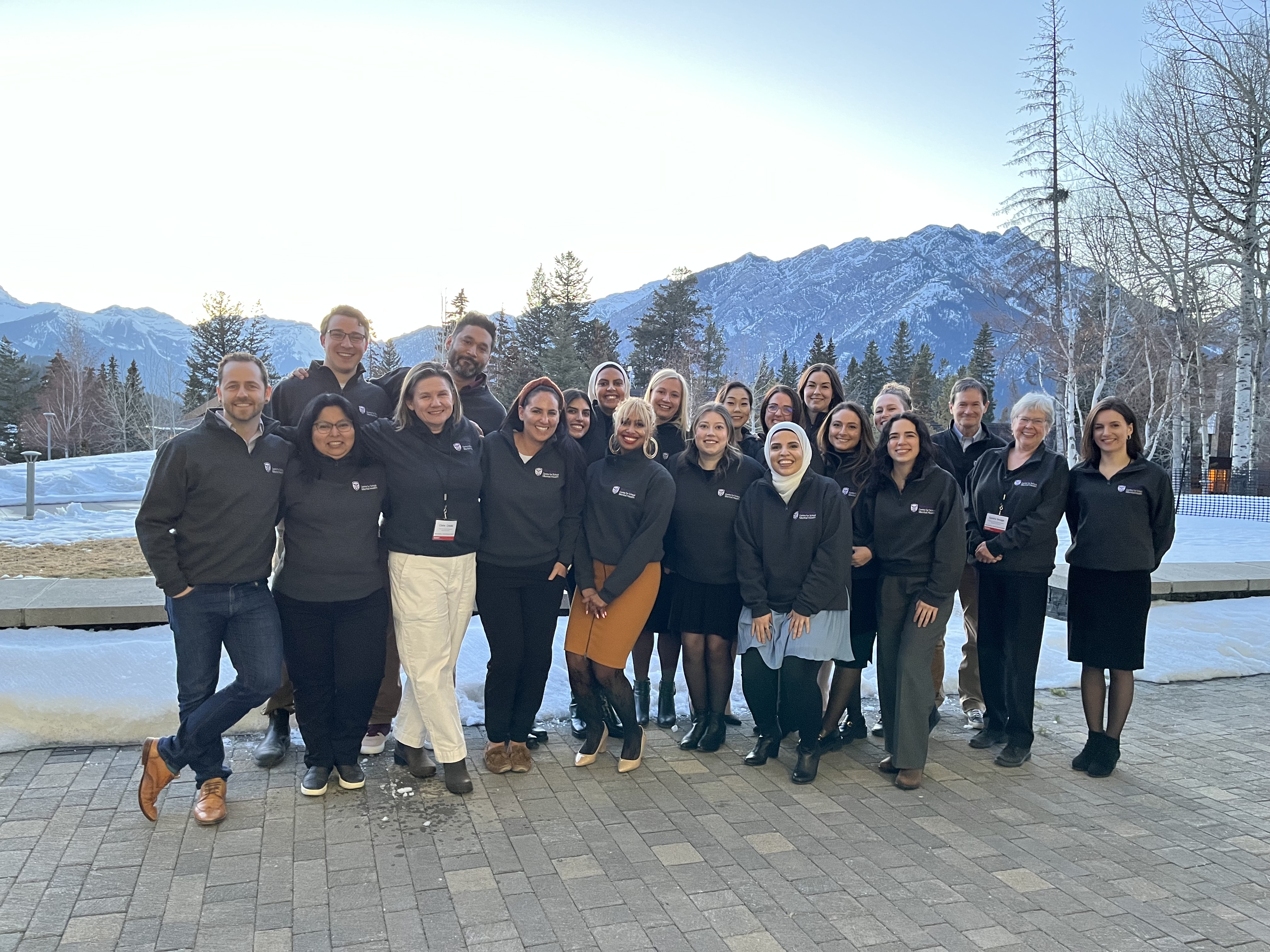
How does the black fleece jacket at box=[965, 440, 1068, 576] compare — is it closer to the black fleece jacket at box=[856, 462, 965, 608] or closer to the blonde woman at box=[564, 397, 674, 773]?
Answer: the black fleece jacket at box=[856, 462, 965, 608]

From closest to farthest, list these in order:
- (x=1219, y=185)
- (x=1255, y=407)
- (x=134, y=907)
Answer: (x=134, y=907)
(x=1219, y=185)
(x=1255, y=407)

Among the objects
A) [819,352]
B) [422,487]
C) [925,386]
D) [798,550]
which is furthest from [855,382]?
[422,487]

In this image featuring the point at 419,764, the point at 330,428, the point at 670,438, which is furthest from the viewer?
the point at 670,438

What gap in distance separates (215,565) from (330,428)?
819 millimetres

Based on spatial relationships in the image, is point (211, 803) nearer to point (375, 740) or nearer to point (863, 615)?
point (375, 740)

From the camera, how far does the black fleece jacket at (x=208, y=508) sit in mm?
3734

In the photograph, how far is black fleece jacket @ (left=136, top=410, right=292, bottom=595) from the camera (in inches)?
147

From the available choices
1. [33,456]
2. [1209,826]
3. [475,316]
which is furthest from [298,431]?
[33,456]

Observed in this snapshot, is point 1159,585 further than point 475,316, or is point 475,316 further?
point 1159,585

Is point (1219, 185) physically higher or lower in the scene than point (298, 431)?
higher

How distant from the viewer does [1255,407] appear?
2664cm

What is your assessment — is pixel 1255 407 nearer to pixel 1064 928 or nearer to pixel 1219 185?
pixel 1219 185

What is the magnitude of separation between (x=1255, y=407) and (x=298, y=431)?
31.1m

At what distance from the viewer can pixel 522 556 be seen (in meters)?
4.48
